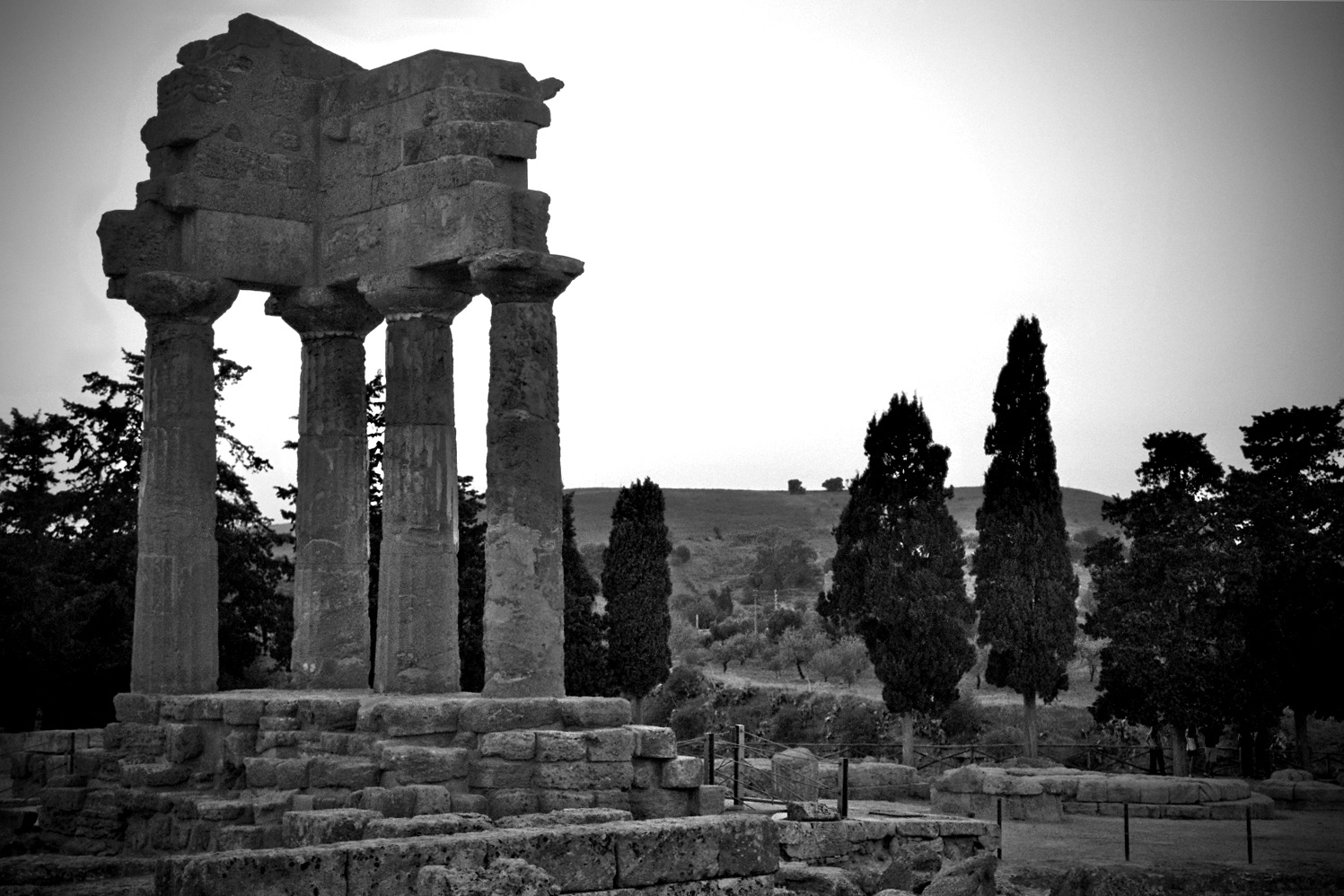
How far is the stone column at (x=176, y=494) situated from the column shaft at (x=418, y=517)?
2.23 meters

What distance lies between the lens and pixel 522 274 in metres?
18.4

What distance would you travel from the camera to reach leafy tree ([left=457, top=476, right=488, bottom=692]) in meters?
36.4

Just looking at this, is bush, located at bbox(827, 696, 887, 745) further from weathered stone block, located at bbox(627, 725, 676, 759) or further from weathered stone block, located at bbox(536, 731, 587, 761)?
weathered stone block, located at bbox(536, 731, 587, 761)

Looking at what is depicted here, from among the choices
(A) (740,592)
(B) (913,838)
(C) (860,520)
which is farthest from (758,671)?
(B) (913,838)

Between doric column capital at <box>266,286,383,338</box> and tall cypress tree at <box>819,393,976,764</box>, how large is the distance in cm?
2294

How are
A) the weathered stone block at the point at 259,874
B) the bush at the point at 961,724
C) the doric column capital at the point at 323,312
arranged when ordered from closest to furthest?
the weathered stone block at the point at 259,874, the doric column capital at the point at 323,312, the bush at the point at 961,724

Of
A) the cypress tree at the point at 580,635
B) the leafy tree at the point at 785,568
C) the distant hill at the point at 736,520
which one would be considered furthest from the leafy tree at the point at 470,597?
the distant hill at the point at 736,520

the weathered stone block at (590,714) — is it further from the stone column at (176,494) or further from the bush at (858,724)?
the bush at (858,724)

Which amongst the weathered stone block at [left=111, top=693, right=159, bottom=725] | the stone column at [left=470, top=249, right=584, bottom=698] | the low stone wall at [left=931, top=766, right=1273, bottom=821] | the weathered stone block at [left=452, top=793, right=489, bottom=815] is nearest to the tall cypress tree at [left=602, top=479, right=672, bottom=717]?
the low stone wall at [left=931, top=766, right=1273, bottom=821]

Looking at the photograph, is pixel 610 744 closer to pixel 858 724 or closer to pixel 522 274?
pixel 522 274

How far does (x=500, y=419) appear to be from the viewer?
18.5 metres

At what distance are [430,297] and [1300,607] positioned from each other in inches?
1043

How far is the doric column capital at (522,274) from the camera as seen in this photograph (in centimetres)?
1827

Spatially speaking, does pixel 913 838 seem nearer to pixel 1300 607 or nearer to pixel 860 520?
pixel 1300 607
